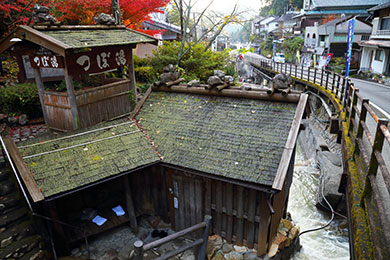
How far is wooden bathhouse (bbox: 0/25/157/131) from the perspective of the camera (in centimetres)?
781

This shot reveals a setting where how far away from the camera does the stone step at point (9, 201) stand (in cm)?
699

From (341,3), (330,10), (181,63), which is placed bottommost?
(181,63)

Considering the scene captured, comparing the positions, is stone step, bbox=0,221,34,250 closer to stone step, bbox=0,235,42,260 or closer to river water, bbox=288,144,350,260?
stone step, bbox=0,235,42,260

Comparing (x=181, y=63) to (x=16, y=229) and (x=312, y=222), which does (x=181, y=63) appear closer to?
(x=312, y=222)

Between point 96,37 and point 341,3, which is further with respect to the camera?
point 341,3

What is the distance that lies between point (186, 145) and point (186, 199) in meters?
1.63

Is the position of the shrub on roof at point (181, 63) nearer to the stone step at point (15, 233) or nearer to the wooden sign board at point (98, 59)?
the wooden sign board at point (98, 59)

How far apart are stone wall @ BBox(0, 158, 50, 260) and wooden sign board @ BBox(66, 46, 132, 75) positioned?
3.70 meters

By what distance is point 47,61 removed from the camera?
8.24m

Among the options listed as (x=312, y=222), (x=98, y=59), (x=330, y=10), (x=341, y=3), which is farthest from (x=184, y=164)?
(x=330, y=10)

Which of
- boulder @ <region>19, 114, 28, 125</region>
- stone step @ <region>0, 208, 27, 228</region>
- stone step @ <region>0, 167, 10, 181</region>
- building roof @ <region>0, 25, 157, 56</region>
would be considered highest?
building roof @ <region>0, 25, 157, 56</region>

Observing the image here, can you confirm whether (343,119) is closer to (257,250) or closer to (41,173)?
(257,250)

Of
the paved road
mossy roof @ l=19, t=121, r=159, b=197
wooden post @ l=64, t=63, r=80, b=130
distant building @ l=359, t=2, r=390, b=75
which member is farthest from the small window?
wooden post @ l=64, t=63, r=80, b=130

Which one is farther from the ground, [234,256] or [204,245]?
[204,245]
